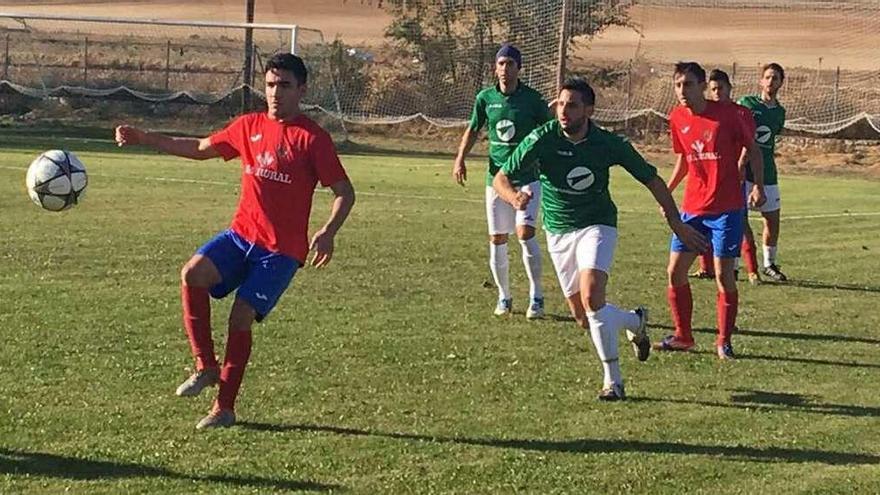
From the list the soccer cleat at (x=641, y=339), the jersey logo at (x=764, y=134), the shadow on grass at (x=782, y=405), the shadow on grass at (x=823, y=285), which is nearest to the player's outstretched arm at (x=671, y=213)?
the soccer cleat at (x=641, y=339)

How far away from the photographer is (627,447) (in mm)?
7707

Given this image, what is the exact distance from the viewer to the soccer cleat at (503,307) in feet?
39.7

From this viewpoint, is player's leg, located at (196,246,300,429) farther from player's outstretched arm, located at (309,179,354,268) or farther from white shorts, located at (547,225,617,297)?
white shorts, located at (547,225,617,297)

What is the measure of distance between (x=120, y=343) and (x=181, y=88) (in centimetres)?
3417

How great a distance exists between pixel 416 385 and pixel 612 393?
1.25 meters

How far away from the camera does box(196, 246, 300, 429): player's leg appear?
306 inches

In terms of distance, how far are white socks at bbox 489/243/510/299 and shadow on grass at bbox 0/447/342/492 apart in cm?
562

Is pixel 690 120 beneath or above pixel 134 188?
above

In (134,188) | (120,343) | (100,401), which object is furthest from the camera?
(134,188)

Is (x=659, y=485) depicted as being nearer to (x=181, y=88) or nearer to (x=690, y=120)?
(x=690, y=120)

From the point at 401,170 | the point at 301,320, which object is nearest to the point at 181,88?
the point at 401,170

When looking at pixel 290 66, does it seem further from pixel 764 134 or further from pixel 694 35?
pixel 694 35

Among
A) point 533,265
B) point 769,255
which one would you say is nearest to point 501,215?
point 533,265

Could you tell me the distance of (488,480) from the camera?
22.8 feet
